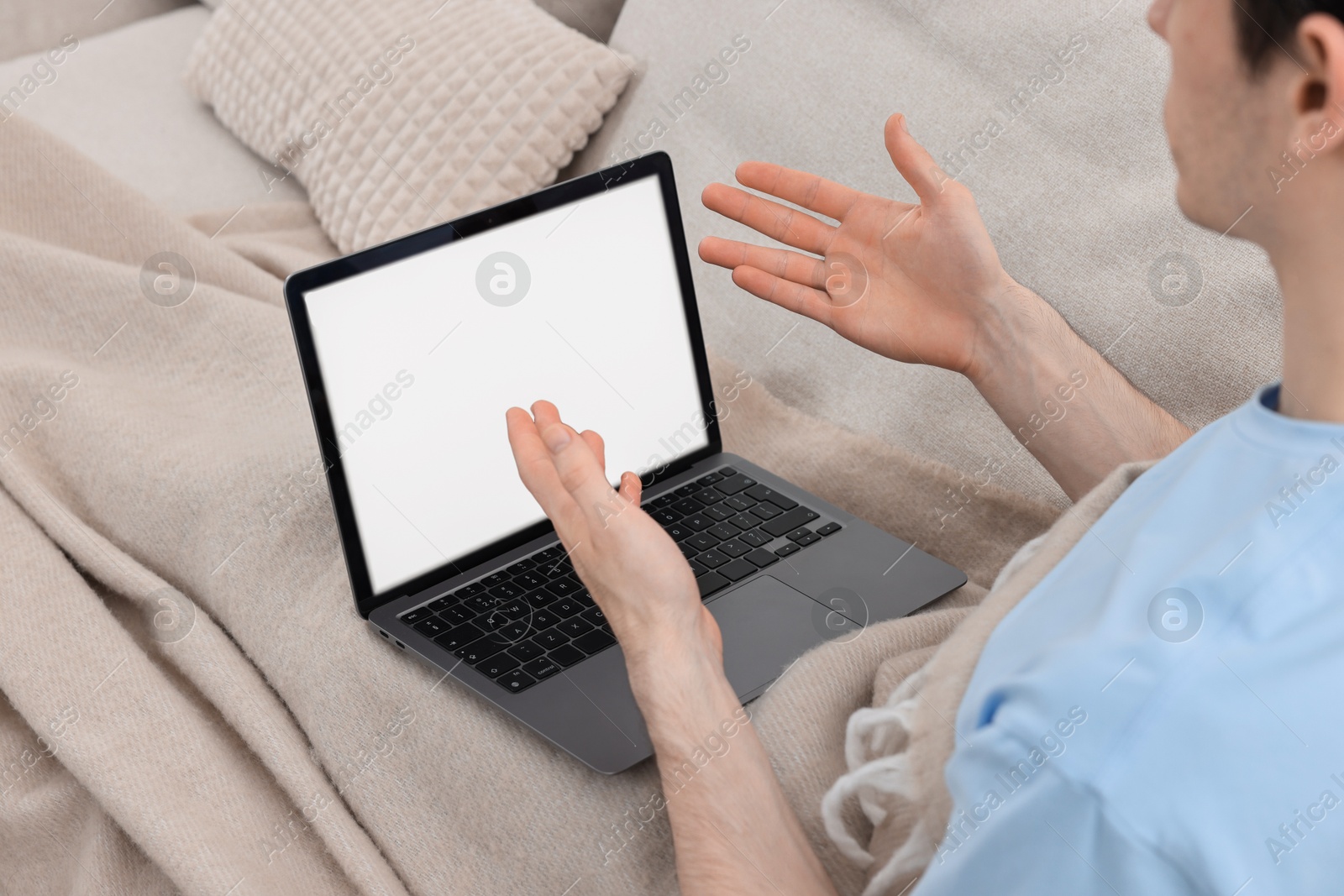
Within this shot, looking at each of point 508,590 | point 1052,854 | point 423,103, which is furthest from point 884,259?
point 423,103

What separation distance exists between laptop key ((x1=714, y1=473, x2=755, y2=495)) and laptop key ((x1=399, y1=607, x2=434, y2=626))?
270mm

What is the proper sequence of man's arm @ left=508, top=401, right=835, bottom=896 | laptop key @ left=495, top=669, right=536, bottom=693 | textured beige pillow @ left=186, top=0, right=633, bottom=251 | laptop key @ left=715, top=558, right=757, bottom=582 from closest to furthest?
man's arm @ left=508, top=401, right=835, bottom=896, laptop key @ left=495, top=669, right=536, bottom=693, laptop key @ left=715, top=558, right=757, bottom=582, textured beige pillow @ left=186, top=0, right=633, bottom=251

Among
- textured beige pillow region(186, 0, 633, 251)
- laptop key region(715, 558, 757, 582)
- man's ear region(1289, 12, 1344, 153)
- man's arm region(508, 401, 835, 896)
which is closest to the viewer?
man's ear region(1289, 12, 1344, 153)

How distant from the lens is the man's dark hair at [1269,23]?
403mm

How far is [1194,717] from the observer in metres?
0.43

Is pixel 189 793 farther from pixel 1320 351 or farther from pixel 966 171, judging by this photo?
pixel 966 171

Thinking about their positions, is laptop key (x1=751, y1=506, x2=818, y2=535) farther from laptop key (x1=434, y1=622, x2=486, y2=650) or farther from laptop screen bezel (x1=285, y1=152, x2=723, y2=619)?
laptop key (x1=434, y1=622, x2=486, y2=650)

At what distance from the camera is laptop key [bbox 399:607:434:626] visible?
0.77 meters

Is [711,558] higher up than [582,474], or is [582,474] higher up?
[582,474]

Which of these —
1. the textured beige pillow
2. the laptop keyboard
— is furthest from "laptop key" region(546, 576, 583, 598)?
the textured beige pillow

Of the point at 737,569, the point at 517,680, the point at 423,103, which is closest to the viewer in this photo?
the point at 517,680

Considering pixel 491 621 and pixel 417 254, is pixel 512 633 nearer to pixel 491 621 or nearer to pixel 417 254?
pixel 491 621

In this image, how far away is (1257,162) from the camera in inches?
18.1

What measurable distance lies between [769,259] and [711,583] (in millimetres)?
269
